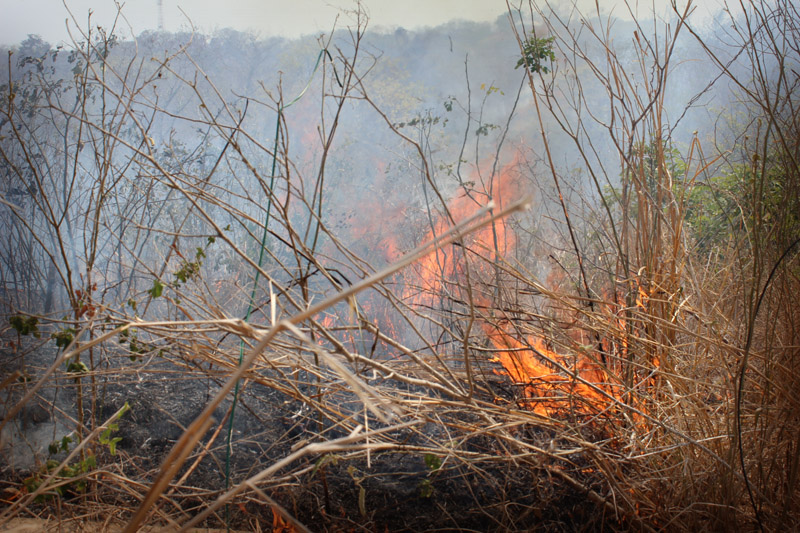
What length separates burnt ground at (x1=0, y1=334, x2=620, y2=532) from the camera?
1211 millimetres

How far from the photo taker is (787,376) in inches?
31.0

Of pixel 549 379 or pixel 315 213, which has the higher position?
pixel 315 213

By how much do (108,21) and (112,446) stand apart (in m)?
2.12

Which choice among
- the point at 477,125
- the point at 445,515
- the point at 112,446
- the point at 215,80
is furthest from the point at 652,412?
the point at 215,80

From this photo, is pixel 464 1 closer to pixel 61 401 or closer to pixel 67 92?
pixel 67 92

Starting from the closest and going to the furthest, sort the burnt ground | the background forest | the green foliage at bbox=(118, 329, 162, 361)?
the green foliage at bbox=(118, 329, 162, 361) → the burnt ground → the background forest

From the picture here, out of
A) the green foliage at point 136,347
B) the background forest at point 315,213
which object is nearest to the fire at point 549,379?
the background forest at point 315,213

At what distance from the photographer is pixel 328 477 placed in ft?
4.79

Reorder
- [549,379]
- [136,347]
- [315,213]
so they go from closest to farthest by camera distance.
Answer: [136,347] < [549,379] < [315,213]

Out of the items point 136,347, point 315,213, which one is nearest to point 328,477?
point 136,347

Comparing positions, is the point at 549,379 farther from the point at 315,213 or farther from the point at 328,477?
the point at 315,213

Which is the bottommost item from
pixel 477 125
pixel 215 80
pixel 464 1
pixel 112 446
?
pixel 112 446

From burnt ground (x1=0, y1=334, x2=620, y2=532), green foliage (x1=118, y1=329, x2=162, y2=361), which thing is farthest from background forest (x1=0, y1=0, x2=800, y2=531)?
green foliage (x1=118, y1=329, x2=162, y2=361)

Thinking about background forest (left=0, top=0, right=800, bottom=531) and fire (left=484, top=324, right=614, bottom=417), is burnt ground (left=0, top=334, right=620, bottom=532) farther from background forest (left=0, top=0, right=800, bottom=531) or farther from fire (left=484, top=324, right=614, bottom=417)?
fire (left=484, top=324, right=614, bottom=417)
